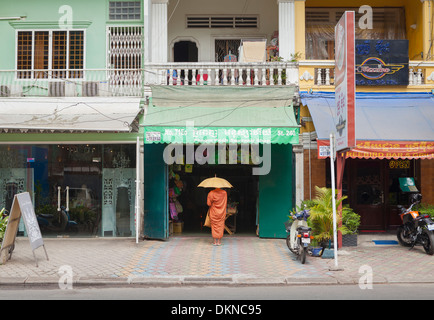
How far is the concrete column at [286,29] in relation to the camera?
13.2 meters

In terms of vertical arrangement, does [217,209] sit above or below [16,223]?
above

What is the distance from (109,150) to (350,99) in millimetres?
6673

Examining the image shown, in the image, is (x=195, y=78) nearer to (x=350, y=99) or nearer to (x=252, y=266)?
(x=350, y=99)

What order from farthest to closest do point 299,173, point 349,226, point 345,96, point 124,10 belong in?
point 124,10 < point 299,173 < point 349,226 < point 345,96

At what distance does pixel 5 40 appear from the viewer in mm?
13609

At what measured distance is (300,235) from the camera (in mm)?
9992

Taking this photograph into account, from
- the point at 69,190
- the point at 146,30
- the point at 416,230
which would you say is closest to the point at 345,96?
the point at 416,230

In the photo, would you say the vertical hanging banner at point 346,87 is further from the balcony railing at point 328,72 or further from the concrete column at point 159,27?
the concrete column at point 159,27

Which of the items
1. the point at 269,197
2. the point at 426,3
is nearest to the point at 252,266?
the point at 269,197

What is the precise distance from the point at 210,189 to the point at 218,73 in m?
3.59

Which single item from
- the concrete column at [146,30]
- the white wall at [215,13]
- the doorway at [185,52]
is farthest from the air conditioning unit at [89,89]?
the doorway at [185,52]

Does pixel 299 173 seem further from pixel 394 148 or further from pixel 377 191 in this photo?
pixel 394 148

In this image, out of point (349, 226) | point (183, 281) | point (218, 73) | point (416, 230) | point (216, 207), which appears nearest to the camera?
point (183, 281)

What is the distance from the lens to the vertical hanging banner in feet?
31.6
